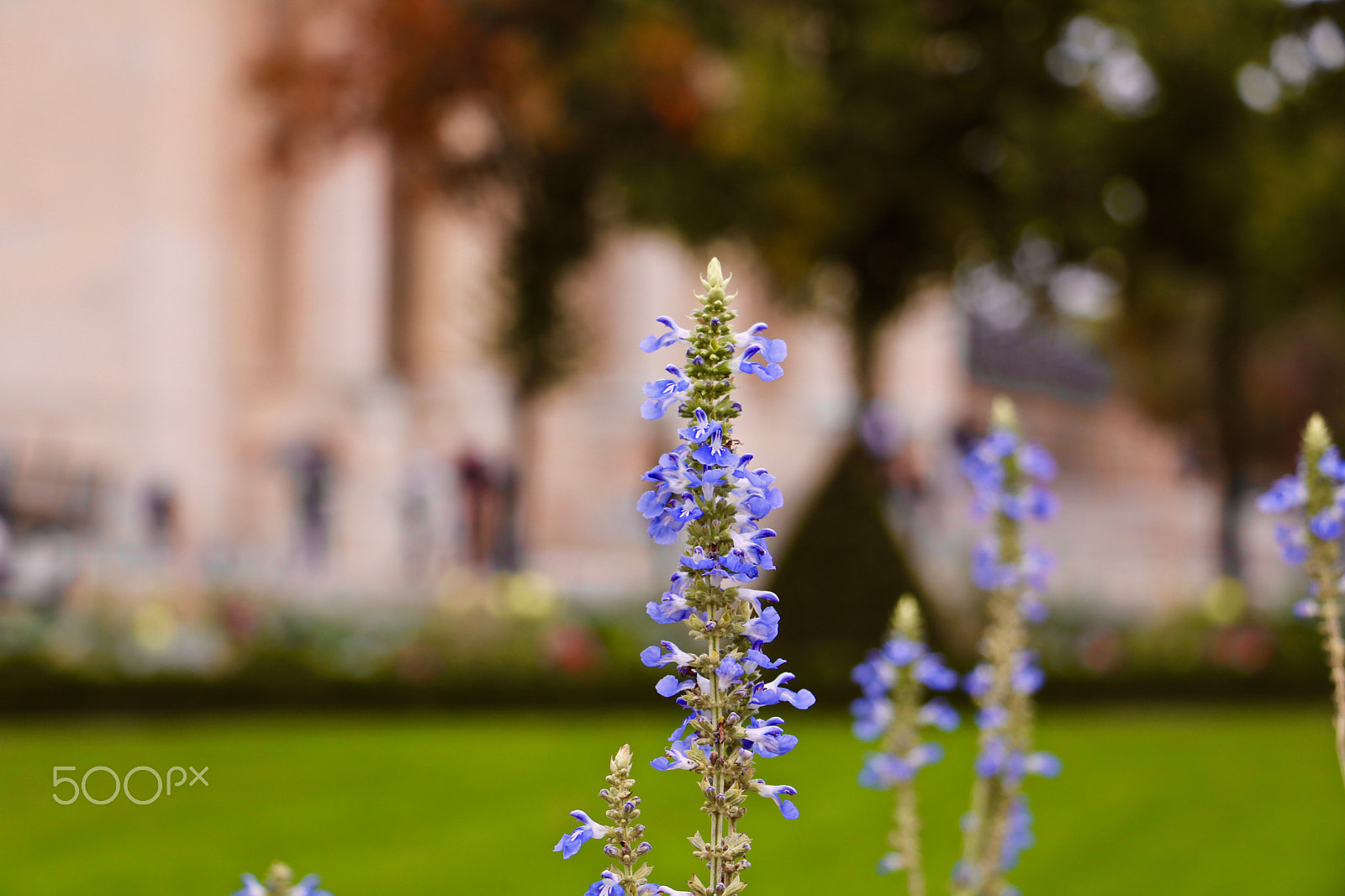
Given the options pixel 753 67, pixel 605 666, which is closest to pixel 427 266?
pixel 753 67

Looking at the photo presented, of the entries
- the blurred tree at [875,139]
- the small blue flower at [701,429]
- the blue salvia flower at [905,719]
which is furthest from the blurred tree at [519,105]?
the small blue flower at [701,429]

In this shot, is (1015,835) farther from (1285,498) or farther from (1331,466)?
(1331,466)

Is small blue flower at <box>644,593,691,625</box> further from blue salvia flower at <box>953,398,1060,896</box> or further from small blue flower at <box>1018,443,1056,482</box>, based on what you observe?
small blue flower at <box>1018,443,1056,482</box>

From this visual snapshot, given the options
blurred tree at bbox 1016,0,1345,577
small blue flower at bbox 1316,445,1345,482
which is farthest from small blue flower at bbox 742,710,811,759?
blurred tree at bbox 1016,0,1345,577

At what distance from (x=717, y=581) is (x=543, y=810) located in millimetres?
5889

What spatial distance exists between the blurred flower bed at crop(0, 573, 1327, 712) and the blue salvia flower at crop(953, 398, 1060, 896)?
6.99 meters

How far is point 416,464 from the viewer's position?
20.8 meters

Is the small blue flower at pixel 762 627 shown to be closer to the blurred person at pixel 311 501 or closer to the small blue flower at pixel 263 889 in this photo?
the small blue flower at pixel 263 889

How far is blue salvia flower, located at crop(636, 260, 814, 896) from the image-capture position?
5.91 feet

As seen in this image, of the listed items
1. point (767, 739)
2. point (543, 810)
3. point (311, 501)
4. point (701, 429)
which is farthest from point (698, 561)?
point (311, 501)

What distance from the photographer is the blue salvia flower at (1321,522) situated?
8.29 ft

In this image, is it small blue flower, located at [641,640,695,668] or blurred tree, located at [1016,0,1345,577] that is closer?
small blue flower, located at [641,640,695,668]

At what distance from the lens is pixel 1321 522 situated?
250 cm

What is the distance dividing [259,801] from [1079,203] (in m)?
12.5
